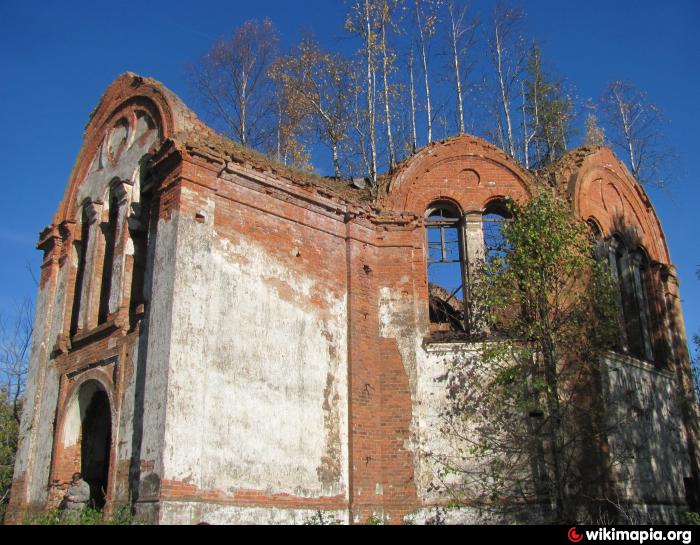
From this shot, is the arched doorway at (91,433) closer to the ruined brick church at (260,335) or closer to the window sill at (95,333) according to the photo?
the ruined brick church at (260,335)

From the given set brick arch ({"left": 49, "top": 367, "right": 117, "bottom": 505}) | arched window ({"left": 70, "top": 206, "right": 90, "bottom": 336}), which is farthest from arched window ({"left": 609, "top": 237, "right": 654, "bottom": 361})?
arched window ({"left": 70, "top": 206, "right": 90, "bottom": 336})

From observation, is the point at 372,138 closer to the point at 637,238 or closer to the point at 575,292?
the point at 637,238

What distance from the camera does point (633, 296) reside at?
1603 centimetres

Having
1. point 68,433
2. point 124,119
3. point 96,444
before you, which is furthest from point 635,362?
point 124,119

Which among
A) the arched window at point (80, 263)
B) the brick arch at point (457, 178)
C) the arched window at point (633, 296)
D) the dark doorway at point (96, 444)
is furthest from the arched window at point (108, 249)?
the arched window at point (633, 296)

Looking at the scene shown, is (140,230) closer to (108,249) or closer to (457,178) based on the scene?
(108,249)

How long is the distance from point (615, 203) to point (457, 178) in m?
4.17

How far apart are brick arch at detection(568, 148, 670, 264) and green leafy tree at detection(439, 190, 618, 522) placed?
265 cm

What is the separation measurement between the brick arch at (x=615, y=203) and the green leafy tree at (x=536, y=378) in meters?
2.65

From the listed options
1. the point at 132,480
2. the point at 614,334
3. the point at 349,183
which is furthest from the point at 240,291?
the point at 614,334

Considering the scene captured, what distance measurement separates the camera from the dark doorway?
41.7 ft

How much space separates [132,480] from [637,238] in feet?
40.3
